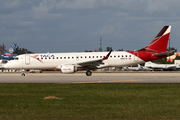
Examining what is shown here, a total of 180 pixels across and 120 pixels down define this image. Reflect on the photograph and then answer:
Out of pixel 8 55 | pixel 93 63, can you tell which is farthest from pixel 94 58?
pixel 8 55

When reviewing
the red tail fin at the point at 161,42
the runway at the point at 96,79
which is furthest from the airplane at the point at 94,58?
the runway at the point at 96,79

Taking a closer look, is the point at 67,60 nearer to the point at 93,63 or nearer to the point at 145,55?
the point at 93,63

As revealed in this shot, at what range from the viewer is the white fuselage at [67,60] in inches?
1629

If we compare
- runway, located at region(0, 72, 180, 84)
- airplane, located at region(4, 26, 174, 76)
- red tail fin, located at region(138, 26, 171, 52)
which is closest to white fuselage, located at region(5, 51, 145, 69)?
airplane, located at region(4, 26, 174, 76)

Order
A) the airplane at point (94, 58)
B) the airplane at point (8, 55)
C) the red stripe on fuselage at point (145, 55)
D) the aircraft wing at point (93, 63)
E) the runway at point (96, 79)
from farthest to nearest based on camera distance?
1. the airplane at point (8, 55)
2. the red stripe on fuselage at point (145, 55)
3. the airplane at point (94, 58)
4. the aircraft wing at point (93, 63)
5. the runway at point (96, 79)

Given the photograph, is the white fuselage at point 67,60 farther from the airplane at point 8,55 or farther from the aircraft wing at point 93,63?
the airplane at point 8,55

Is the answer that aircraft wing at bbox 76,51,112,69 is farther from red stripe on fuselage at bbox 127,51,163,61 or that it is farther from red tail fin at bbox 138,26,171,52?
red tail fin at bbox 138,26,171,52

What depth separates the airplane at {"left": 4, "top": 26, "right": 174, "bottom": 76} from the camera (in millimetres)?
41219

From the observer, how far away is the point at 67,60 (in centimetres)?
4156
